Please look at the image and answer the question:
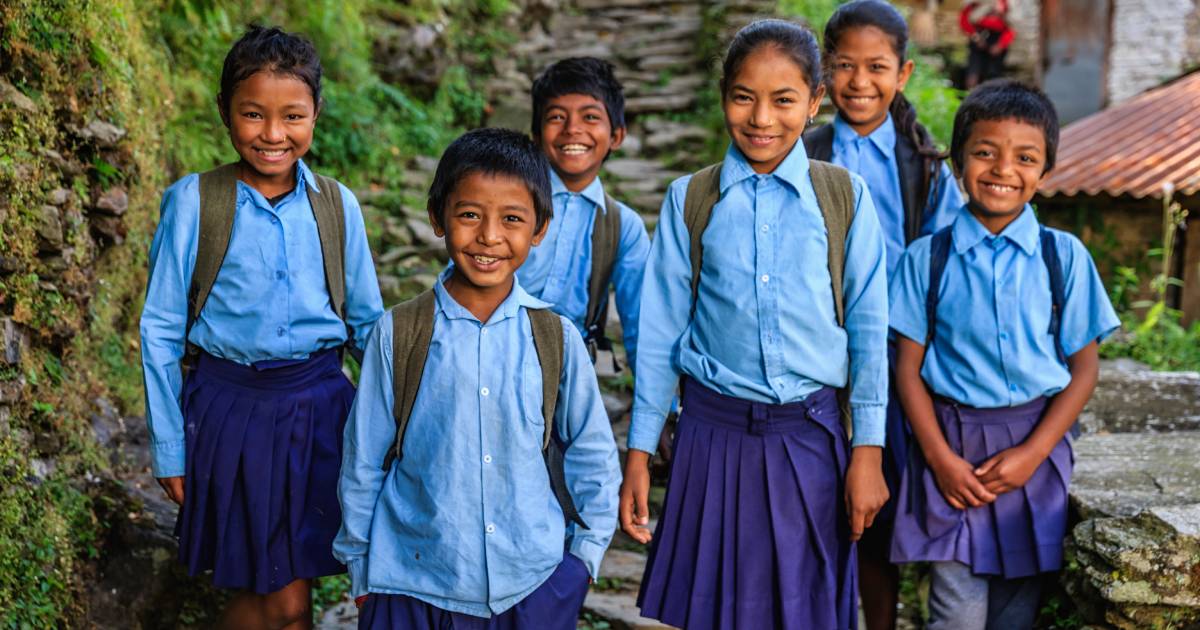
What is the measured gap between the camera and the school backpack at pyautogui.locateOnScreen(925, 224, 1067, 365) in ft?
9.34

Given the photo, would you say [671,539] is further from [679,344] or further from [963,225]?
[963,225]

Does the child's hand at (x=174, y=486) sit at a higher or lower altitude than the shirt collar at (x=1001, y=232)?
lower

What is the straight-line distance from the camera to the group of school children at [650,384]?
236cm

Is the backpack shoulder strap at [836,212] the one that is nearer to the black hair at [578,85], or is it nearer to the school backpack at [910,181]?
the school backpack at [910,181]

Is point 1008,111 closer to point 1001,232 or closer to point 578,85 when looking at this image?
point 1001,232

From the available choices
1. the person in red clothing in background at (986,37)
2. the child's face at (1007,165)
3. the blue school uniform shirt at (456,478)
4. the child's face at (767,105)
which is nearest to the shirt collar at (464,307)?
the blue school uniform shirt at (456,478)

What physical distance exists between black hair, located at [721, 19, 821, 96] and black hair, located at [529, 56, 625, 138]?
2.21 ft

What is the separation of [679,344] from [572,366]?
40 cm

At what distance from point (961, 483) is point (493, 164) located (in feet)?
5.05

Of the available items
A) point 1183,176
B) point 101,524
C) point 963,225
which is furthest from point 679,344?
point 1183,176

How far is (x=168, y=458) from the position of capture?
271 centimetres

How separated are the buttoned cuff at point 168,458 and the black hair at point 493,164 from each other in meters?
0.95

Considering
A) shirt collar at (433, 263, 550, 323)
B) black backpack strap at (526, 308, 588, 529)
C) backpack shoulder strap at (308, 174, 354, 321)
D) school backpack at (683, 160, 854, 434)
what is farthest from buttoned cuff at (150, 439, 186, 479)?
school backpack at (683, 160, 854, 434)

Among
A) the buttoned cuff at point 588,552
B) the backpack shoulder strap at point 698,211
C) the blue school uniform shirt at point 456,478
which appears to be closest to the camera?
the blue school uniform shirt at point 456,478
